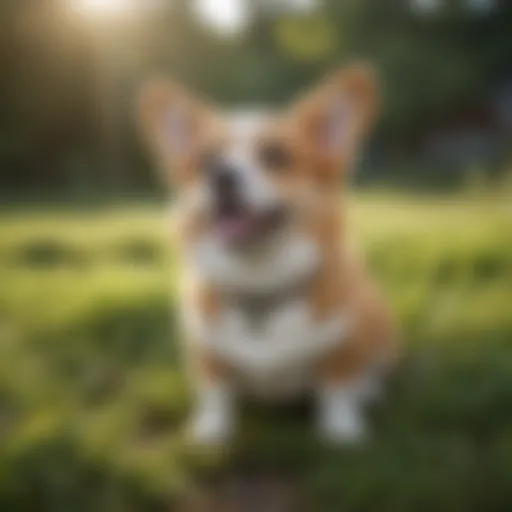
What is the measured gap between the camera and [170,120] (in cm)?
137

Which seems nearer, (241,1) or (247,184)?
(247,184)

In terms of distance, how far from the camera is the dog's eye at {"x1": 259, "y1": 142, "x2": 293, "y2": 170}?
1291 mm

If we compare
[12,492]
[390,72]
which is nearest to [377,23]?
[390,72]

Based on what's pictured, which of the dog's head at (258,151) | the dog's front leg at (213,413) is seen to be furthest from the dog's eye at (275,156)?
the dog's front leg at (213,413)

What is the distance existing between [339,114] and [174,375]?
0.42 meters

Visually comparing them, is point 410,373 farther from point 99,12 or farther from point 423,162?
point 99,12

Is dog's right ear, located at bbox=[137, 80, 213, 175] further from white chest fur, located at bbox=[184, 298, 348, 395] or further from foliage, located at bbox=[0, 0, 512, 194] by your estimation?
white chest fur, located at bbox=[184, 298, 348, 395]

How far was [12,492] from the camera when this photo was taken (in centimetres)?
131

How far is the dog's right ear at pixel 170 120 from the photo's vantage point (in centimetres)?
134

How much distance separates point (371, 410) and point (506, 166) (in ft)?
1.27

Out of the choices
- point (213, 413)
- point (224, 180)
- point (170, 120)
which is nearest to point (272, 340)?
point (213, 413)

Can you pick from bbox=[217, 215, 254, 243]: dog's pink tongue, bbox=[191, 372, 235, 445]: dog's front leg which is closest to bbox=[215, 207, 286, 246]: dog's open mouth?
bbox=[217, 215, 254, 243]: dog's pink tongue

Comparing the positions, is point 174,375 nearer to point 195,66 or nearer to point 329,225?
point 329,225

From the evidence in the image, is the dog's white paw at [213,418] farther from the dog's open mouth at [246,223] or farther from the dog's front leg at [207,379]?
the dog's open mouth at [246,223]
